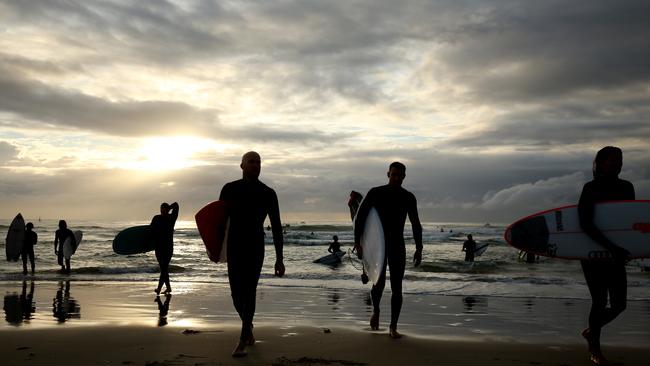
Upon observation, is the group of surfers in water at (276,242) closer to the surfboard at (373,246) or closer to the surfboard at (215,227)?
the surfboard at (215,227)

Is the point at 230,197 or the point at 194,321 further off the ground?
the point at 230,197

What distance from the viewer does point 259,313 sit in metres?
8.93

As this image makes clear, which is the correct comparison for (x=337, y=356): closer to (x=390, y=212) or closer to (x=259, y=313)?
(x=390, y=212)

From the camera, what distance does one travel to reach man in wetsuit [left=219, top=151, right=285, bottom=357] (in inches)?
205

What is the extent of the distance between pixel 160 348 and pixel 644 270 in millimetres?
20650

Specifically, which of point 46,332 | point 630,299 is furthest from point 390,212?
point 630,299

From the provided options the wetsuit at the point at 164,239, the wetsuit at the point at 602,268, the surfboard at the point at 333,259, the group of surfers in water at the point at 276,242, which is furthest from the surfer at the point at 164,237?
the surfboard at the point at 333,259

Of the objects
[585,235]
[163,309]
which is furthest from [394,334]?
[163,309]

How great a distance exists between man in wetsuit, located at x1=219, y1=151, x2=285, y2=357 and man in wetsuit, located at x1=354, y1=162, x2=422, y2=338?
1.54m

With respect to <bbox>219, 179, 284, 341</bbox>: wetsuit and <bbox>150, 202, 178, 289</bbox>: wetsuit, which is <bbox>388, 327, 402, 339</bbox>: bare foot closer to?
<bbox>219, 179, 284, 341</bbox>: wetsuit

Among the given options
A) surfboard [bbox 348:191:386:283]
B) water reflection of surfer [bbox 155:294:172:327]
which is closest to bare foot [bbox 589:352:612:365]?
surfboard [bbox 348:191:386:283]

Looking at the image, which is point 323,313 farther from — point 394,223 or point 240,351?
point 240,351

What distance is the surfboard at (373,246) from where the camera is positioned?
20.9ft

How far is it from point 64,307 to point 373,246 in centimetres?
586
